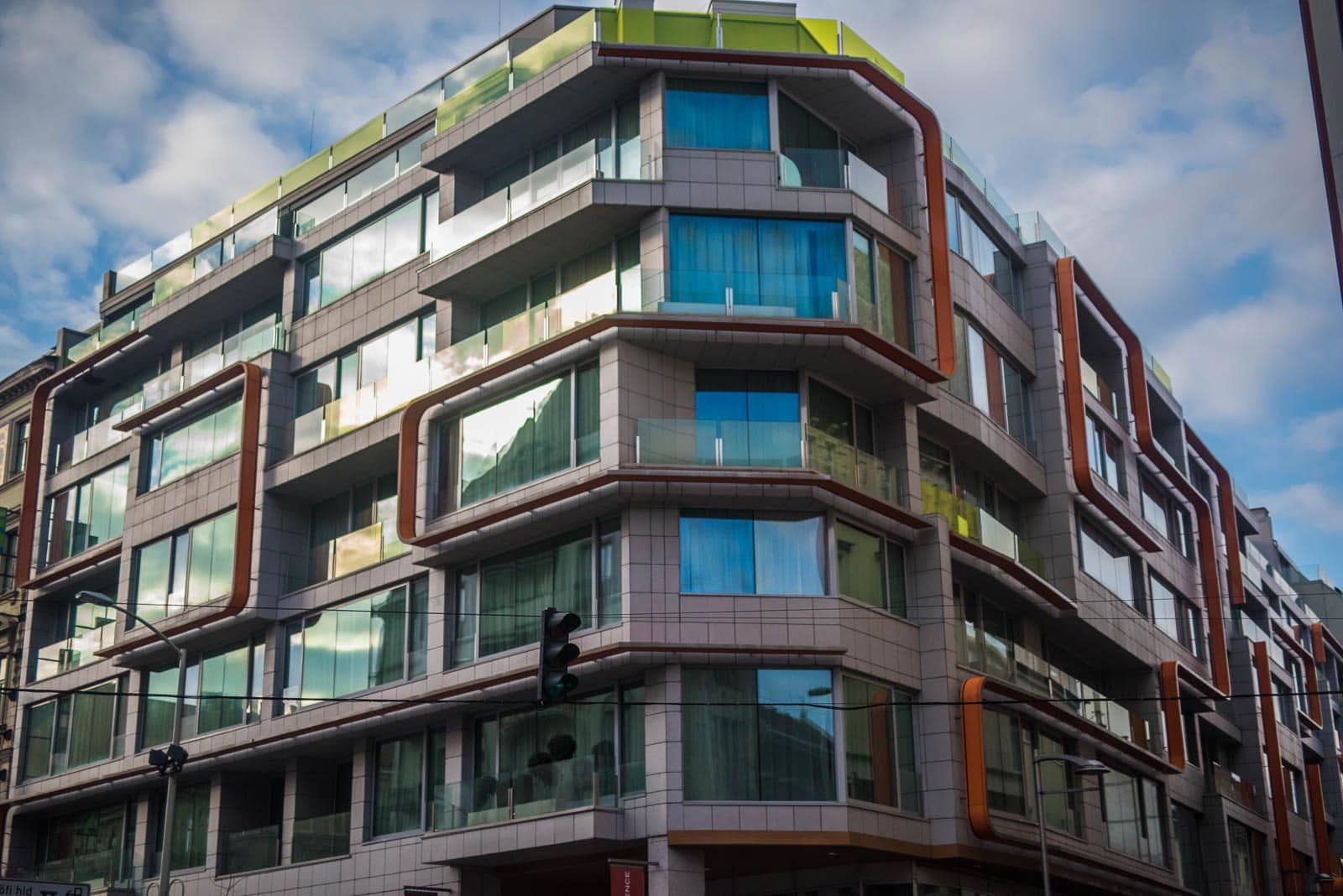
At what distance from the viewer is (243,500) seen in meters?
44.7

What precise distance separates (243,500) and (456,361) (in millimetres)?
9470

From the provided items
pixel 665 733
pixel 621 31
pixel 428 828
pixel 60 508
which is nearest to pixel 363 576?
pixel 428 828

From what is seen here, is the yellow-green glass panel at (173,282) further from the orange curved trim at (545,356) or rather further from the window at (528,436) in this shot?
the window at (528,436)

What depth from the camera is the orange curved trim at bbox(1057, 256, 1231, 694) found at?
47219 mm

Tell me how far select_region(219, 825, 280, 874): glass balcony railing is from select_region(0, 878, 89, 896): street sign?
11.7 meters

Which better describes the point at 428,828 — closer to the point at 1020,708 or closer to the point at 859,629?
the point at 859,629

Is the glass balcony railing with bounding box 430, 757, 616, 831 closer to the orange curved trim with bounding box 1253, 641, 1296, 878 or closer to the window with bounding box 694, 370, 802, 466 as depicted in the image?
the window with bounding box 694, 370, 802, 466

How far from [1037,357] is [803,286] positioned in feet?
43.3

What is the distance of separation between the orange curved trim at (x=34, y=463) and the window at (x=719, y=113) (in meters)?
25.8

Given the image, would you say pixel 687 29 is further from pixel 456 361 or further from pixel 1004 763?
pixel 1004 763

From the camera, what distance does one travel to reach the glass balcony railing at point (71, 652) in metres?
49.8

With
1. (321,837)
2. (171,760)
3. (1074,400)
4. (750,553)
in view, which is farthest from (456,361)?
(1074,400)

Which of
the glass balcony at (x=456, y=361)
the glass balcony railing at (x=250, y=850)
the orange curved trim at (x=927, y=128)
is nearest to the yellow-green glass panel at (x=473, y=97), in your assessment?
the orange curved trim at (x=927, y=128)

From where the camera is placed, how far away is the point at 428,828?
37.7 metres
